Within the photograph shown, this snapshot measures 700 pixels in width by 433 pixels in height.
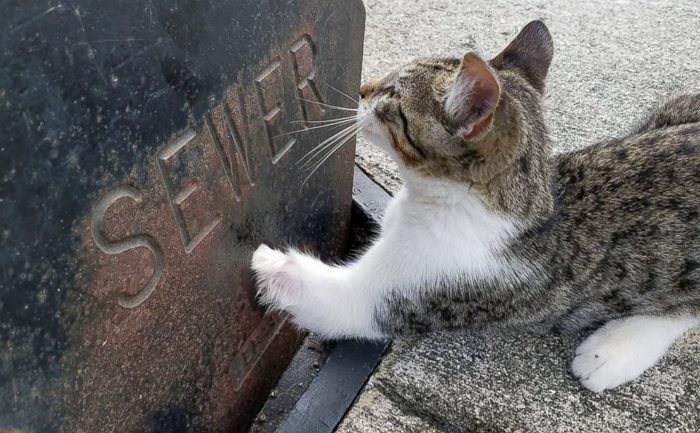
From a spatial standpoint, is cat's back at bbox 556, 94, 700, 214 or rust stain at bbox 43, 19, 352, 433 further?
cat's back at bbox 556, 94, 700, 214

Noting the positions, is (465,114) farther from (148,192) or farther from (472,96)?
(148,192)

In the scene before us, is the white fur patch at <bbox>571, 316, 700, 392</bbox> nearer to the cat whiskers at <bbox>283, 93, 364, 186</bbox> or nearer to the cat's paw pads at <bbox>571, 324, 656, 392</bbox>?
the cat's paw pads at <bbox>571, 324, 656, 392</bbox>

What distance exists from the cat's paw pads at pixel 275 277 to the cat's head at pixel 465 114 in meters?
0.42

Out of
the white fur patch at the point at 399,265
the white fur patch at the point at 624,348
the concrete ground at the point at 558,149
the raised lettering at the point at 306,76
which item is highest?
the raised lettering at the point at 306,76

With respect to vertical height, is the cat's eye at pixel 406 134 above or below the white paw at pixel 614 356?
above

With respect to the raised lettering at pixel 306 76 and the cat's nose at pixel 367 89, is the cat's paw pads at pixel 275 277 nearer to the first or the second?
the raised lettering at pixel 306 76

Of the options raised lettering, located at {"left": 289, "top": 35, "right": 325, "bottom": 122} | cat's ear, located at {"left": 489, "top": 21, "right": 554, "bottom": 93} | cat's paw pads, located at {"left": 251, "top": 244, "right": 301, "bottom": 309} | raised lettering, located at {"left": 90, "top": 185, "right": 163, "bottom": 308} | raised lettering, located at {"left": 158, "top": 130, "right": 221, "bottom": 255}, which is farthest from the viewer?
cat's ear, located at {"left": 489, "top": 21, "right": 554, "bottom": 93}

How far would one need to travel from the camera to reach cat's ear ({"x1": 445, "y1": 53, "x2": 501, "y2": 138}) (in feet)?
4.81

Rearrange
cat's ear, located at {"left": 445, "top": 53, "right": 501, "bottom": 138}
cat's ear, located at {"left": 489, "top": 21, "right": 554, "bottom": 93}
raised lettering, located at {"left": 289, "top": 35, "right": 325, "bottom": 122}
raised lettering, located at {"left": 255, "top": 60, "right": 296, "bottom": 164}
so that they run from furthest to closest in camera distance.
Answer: cat's ear, located at {"left": 489, "top": 21, "right": 554, "bottom": 93} → raised lettering, located at {"left": 289, "top": 35, "right": 325, "bottom": 122} → raised lettering, located at {"left": 255, "top": 60, "right": 296, "bottom": 164} → cat's ear, located at {"left": 445, "top": 53, "right": 501, "bottom": 138}

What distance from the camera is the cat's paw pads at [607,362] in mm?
1867

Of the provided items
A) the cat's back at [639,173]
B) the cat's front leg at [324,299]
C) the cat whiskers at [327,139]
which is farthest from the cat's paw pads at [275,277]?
the cat's back at [639,173]

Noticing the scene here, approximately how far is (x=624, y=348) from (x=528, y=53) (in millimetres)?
893

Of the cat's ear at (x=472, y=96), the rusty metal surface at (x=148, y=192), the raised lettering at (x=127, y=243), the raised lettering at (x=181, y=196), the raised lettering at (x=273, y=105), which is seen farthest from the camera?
the raised lettering at (x=273, y=105)

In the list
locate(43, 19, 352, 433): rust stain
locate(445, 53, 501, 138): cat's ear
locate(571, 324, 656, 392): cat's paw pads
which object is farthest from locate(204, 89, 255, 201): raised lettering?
locate(571, 324, 656, 392): cat's paw pads
